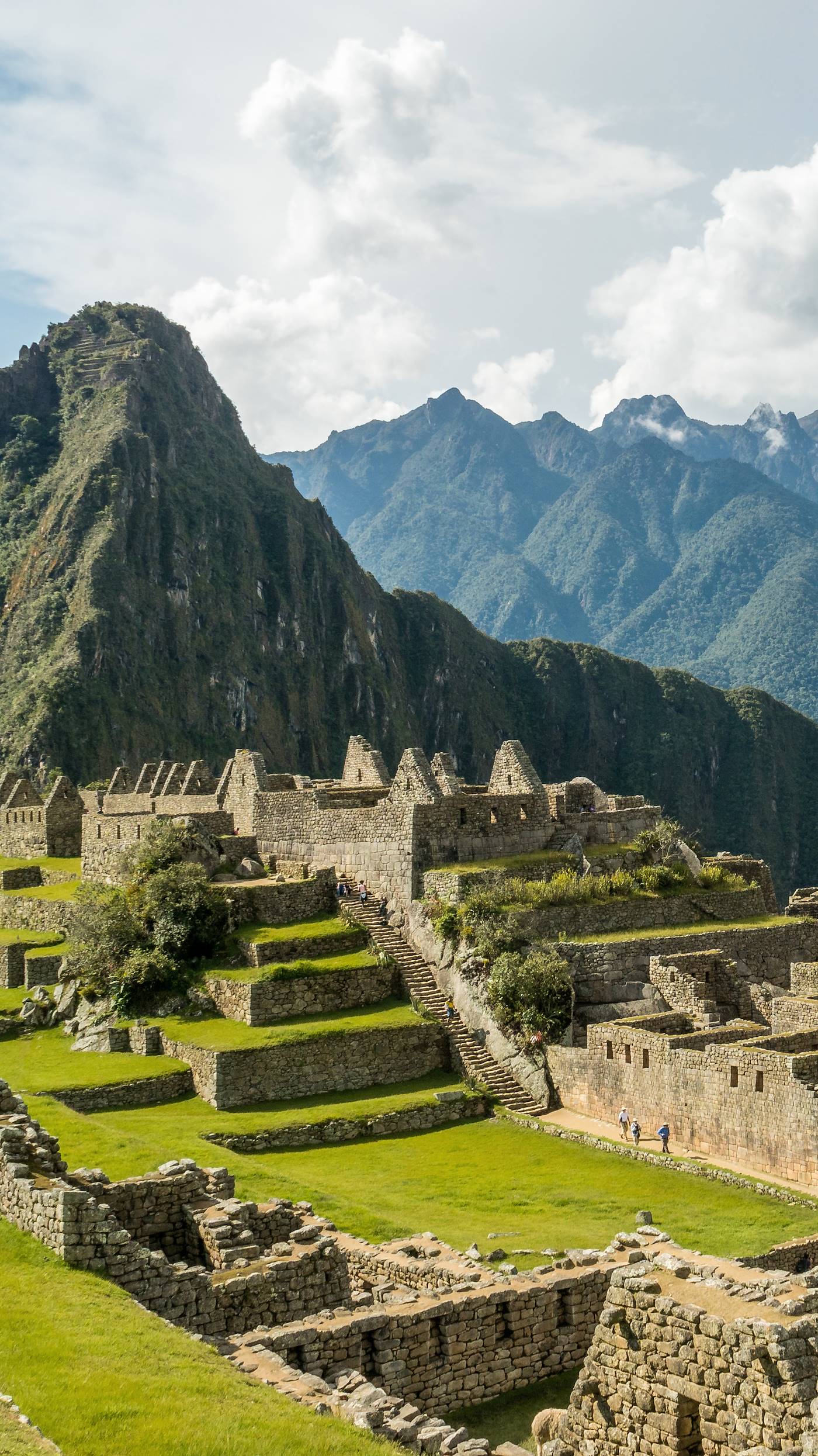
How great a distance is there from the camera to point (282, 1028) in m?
24.2

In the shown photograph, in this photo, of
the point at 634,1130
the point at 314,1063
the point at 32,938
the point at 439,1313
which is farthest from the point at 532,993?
the point at 439,1313

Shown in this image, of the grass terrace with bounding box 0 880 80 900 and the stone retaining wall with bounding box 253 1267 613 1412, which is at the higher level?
the grass terrace with bounding box 0 880 80 900

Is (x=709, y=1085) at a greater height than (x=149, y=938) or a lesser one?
lesser

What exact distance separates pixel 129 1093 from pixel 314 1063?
3.18 m

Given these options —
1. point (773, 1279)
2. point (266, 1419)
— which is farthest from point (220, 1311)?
point (773, 1279)

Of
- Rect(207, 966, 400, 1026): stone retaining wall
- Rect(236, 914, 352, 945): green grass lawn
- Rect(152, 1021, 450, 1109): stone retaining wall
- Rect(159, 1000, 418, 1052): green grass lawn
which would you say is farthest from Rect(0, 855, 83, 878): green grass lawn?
Rect(152, 1021, 450, 1109): stone retaining wall

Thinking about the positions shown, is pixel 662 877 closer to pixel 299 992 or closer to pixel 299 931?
pixel 299 931

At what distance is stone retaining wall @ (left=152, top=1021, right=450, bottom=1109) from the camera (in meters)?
22.6

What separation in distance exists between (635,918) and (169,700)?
174795 mm

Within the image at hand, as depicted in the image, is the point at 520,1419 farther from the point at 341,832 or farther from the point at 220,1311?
the point at 341,832

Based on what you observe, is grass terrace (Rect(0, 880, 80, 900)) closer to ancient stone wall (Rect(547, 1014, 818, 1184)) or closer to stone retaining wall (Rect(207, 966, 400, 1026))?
stone retaining wall (Rect(207, 966, 400, 1026))

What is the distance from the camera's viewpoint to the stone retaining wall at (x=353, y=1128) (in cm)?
2062

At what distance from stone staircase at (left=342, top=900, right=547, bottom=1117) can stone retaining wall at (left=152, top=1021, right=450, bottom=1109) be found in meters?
0.40

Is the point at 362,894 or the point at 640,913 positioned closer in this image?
the point at 640,913
